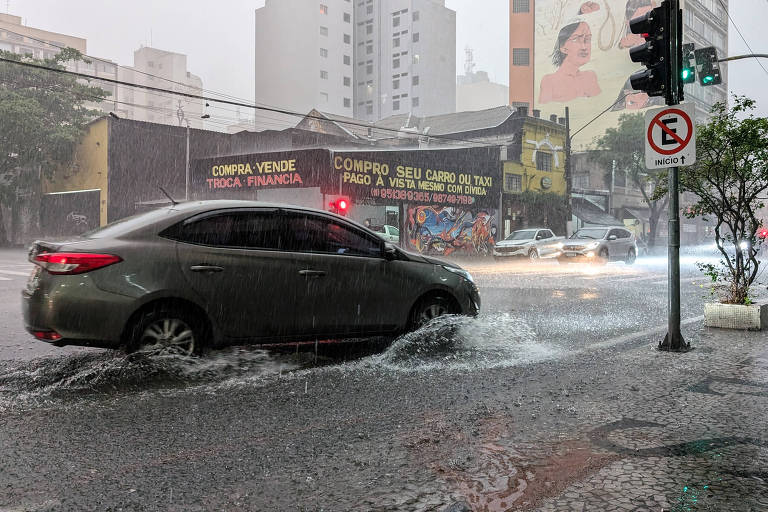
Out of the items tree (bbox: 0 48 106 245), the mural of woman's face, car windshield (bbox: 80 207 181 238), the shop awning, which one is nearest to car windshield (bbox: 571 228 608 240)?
car windshield (bbox: 80 207 181 238)

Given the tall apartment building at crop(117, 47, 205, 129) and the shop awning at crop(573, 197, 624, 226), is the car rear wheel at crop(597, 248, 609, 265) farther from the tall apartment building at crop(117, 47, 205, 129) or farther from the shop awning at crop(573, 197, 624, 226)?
the tall apartment building at crop(117, 47, 205, 129)

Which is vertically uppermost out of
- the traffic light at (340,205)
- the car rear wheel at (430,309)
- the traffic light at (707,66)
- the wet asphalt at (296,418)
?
the traffic light at (707,66)

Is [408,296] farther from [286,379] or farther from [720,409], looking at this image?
[720,409]

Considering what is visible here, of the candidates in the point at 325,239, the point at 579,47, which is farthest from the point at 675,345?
the point at 579,47

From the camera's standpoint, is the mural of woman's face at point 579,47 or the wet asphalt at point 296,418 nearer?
the wet asphalt at point 296,418

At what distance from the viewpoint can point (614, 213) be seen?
5384 cm

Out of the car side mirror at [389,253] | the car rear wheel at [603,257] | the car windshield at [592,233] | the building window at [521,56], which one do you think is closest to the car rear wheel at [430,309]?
the car side mirror at [389,253]

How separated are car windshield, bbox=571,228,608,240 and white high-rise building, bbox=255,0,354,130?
222ft

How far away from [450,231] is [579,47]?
47.3 meters

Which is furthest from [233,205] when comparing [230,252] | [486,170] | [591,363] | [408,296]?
[486,170]

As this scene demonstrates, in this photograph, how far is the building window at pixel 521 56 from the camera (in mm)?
76812

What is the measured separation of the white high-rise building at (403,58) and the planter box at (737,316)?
3494 inches

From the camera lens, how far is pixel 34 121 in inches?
1443

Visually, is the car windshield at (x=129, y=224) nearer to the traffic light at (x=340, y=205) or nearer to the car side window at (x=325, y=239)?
the car side window at (x=325, y=239)
